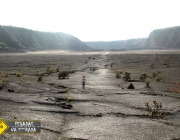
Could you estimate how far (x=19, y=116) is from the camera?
Answer: 10.8m

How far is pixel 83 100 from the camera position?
15.5 m

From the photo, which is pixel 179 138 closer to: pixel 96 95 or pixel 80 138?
pixel 80 138

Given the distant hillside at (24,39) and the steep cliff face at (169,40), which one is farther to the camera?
the steep cliff face at (169,40)

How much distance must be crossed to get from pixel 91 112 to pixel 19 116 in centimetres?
429

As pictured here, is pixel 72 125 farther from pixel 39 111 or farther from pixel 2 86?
pixel 2 86

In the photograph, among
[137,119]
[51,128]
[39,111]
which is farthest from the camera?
[39,111]

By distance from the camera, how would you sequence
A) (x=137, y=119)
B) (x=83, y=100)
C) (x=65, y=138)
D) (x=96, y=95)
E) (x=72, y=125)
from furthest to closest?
1. (x=96, y=95)
2. (x=83, y=100)
3. (x=137, y=119)
4. (x=72, y=125)
5. (x=65, y=138)

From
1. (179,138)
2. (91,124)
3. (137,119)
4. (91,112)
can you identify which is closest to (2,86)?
(91,112)

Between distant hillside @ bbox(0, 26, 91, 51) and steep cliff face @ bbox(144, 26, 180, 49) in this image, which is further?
steep cliff face @ bbox(144, 26, 180, 49)

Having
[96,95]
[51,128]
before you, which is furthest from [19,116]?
[96,95]

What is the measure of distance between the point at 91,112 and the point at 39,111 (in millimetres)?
3203

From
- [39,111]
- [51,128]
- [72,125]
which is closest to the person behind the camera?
[51,128]

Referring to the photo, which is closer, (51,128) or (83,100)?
(51,128)

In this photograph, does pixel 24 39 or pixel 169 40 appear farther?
pixel 169 40
